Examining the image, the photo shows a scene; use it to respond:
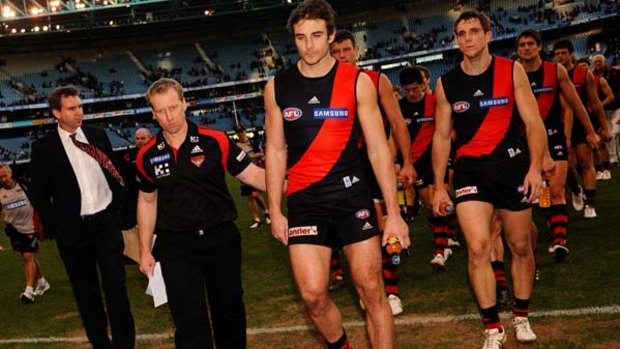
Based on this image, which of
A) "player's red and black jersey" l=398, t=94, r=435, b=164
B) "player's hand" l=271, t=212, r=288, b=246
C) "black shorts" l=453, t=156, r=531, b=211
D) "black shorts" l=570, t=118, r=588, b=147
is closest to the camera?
"player's hand" l=271, t=212, r=288, b=246

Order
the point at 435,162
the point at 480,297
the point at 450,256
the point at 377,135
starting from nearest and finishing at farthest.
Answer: the point at 377,135
the point at 480,297
the point at 435,162
the point at 450,256

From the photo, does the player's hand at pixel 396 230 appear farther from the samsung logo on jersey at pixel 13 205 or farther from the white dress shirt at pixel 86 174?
the samsung logo on jersey at pixel 13 205

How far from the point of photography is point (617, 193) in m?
11.8

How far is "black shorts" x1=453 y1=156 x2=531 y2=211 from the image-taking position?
195 inches

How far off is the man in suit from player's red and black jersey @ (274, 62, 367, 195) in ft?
6.91

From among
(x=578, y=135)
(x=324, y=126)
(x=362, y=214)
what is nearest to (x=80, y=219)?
(x=324, y=126)

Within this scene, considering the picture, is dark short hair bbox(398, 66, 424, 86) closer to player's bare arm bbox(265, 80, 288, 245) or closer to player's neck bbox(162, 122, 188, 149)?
player's bare arm bbox(265, 80, 288, 245)

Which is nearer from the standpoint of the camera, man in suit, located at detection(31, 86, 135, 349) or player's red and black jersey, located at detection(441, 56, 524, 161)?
player's red and black jersey, located at detection(441, 56, 524, 161)

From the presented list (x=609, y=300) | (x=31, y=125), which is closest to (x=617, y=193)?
(x=609, y=300)

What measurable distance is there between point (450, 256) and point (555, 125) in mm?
2157

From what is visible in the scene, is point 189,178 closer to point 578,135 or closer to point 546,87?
point 546,87

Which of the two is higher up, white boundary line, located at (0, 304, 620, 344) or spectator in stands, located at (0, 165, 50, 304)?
spectator in stands, located at (0, 165, 50, 304)

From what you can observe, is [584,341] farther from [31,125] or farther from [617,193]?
[31,125]

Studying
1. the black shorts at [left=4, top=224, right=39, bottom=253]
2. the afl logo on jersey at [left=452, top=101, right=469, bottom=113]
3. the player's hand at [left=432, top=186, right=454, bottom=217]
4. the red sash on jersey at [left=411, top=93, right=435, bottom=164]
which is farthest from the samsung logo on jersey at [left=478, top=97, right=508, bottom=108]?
the black shorts at [left=4, top=224, right=39, bottom=253]
